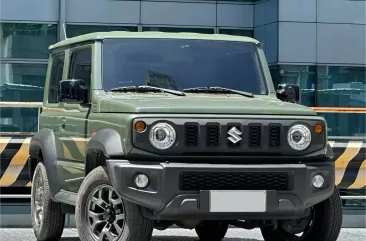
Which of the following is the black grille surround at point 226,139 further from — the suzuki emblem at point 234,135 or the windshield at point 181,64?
the windshield at point 181,64

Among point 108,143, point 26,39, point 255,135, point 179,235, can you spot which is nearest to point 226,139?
point 255,135

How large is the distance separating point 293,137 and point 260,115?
0.31 metres

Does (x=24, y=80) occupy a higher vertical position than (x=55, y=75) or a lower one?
higher

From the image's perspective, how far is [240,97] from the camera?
7707 mm

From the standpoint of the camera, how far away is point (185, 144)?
22.2 feet

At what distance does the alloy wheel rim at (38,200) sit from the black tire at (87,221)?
1.67m

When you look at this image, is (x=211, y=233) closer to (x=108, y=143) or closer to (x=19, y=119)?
(x=108, y=143)

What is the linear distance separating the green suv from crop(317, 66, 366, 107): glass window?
62.1 ft

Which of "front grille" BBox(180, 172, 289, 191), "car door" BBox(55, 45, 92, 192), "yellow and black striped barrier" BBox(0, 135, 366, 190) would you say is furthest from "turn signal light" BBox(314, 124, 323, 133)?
"yellow and black striped barrier" BBox(0, 135, 366, 190)

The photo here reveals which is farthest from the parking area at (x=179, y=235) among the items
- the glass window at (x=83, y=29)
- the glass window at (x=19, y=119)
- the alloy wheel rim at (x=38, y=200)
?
the glass window at (x=83, y=29)

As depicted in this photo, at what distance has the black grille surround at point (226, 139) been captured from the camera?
6.76m

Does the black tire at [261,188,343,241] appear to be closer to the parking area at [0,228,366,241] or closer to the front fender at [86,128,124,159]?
the front fender at [86,128,124,159]

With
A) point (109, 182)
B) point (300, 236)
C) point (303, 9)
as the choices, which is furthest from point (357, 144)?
point (303, 9)

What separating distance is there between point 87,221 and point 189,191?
1053mm
